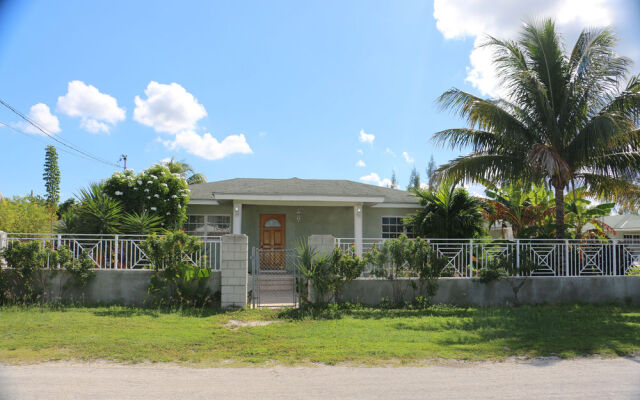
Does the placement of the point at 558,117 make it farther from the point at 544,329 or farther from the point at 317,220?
the point at 317,220

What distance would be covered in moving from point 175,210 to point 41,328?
256 inches

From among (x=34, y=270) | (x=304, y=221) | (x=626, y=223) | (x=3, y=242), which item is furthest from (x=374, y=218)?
(x=626, y=223)

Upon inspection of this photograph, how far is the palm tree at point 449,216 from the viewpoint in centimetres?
1384

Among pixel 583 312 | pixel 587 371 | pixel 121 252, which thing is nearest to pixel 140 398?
pixel 587 371

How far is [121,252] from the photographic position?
978 cm

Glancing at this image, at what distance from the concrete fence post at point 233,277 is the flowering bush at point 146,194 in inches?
160

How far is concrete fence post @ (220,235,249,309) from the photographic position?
923cm

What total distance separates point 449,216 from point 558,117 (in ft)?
15.0

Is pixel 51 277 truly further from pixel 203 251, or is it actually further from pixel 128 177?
pixel 128 177

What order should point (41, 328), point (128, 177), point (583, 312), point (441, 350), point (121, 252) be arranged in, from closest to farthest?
point (441, 350) < point (41, 328) < point (583, 312) < point (121, 252) < point (128, 177)

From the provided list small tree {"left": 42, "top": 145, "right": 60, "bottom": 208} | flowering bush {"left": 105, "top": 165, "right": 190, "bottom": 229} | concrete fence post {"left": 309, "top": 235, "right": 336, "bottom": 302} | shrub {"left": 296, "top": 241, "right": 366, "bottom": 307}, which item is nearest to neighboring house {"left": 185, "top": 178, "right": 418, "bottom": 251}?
flowering bush {"left": 105, "top": 165, "right": 190, "bottom": 229}

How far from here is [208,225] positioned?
605 inches

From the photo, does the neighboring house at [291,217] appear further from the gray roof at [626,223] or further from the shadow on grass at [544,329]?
the gray roof at [626,223]

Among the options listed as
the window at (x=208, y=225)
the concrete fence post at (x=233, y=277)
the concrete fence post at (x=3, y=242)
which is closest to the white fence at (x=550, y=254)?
the concrete fence post at (x=233, y=277)
